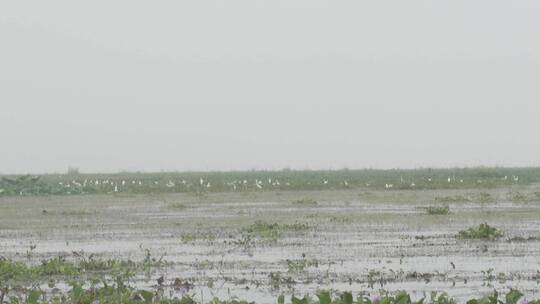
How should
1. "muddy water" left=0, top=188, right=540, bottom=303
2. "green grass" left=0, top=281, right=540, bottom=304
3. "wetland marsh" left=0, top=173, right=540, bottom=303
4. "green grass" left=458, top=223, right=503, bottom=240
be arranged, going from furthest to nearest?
"green grass" left=458, top=223, right=503, bottom=240, "muddy water" left=0, top=188, right=540, bottom=303, "wetland marsh" left=0, top=173, right=540, bottom=303, "green grass" left=0, top=281, right=540, bottom=304

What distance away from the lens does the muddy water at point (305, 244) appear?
49.8ft

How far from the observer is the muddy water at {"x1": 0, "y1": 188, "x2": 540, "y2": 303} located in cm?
1519

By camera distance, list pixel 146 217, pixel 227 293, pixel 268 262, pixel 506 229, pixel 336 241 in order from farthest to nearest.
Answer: pixel 146 217
pixel 506 229
pixel 336 241
pixel 268 262
pixel 227 293

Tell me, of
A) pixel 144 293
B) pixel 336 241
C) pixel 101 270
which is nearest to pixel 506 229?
pixel 336 241

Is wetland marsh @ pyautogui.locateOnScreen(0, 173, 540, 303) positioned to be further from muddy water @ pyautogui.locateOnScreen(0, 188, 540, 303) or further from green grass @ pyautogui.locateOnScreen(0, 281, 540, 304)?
green grass @ pyautogui.locateOnScreen(0, 281, 540, 304)

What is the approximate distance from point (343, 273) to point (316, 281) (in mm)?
952

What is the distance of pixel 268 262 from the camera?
1786 centimetres

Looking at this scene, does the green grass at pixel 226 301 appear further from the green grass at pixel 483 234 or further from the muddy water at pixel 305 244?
the green grass at pixel 483 234

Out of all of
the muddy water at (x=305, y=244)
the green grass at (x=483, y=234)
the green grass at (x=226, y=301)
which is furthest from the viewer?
the green grass at (x=483, y=234)

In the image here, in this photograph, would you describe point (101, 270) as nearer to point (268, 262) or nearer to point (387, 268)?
point (268, 262)

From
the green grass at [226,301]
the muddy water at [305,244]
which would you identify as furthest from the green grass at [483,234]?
the green grass at [226,301]

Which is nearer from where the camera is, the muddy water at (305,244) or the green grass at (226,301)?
the green grass at (226,301)

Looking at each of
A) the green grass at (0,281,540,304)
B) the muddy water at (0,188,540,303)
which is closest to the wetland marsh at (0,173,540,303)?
the muddy water at (0,188,540,303)

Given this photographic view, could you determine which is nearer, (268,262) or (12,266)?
(12,266)
